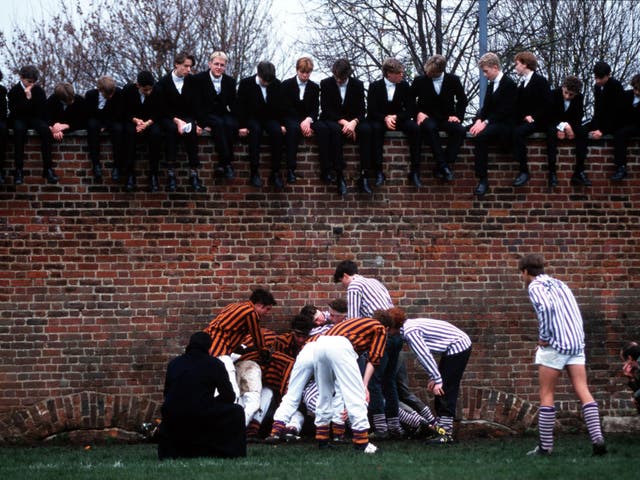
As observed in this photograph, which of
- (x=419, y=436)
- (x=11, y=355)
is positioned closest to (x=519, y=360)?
(x=419, y=436)

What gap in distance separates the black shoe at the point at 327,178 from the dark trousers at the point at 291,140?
387mm

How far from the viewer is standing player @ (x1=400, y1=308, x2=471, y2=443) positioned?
13406mm

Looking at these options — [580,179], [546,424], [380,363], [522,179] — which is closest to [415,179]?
[522,179]

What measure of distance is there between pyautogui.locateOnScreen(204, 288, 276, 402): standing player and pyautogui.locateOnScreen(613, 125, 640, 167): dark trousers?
16.2ft

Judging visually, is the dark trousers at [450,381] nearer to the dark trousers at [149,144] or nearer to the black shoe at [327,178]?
the black shoe at [327,178]

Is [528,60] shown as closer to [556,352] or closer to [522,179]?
[522,179]

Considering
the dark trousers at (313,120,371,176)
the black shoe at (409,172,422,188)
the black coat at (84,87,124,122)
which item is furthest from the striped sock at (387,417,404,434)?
the black coat at (84,87,124,122)

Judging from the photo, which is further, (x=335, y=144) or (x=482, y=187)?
(x=482, y=187)

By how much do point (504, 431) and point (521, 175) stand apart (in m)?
3.24

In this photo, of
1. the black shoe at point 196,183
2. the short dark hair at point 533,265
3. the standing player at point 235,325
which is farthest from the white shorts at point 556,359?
the black shoe at point 196,183

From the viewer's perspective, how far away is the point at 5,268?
47.8ft

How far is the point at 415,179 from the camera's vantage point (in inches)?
594

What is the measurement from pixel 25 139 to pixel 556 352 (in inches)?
276

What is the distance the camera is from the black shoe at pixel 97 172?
47.9 ft
